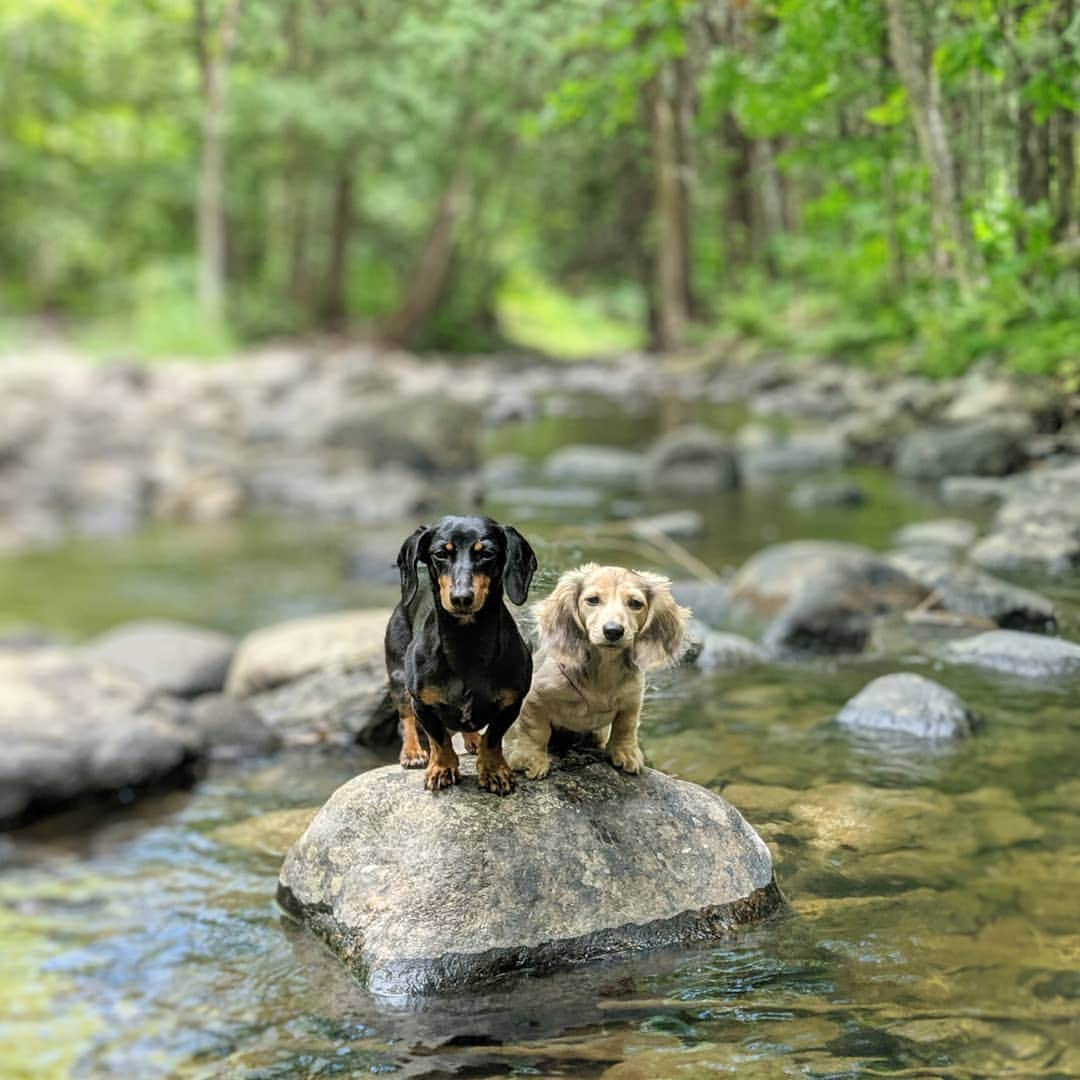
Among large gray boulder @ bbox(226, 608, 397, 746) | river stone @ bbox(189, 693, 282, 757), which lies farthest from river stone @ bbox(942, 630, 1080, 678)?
river stone @ bbox(189, 693, 282, 757)

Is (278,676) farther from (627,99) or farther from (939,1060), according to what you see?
(939,1060)

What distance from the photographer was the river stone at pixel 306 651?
23.4 ft

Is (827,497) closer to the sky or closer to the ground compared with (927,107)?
closer to the ground

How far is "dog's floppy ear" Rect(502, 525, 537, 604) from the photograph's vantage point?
2254mm

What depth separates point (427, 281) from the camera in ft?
111

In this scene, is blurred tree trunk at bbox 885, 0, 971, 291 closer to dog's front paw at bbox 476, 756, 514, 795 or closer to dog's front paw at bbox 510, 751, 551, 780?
dog's front paw at bbox 510, 751, 551, 780

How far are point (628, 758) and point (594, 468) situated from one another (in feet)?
39.0

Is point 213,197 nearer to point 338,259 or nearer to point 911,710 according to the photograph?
point 338,259

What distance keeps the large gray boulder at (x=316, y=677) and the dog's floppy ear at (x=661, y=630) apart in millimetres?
3454

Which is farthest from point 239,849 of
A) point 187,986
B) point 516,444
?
point 516,444

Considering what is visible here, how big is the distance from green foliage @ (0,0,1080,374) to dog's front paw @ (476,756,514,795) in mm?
2546

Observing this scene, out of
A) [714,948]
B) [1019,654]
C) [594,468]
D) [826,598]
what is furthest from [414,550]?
[594,468]

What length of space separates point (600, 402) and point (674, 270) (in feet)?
21.3

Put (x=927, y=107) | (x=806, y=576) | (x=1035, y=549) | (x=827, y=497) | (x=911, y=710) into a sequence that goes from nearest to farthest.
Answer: (x=927, y=107) → (x=911, y=710) → (x=1035, y=549) → (x=806, y=576) → (x=827, y=497)
